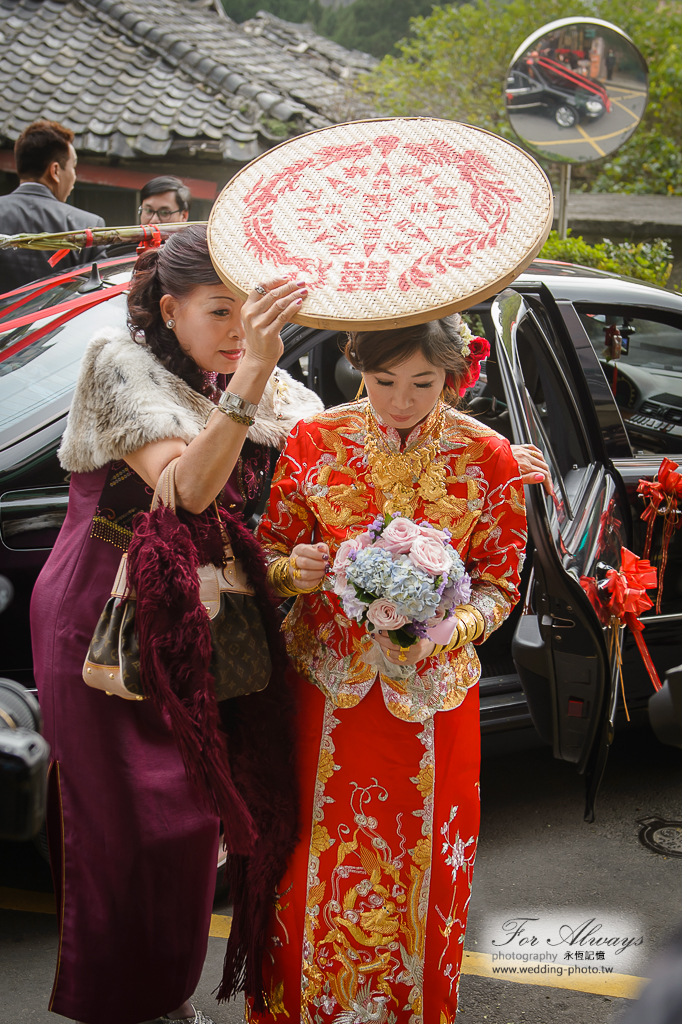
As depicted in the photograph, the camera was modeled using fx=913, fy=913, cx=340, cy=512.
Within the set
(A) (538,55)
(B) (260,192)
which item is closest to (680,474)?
(B) (260,192)

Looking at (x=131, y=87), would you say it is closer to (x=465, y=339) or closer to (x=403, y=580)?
(x=465, y=339)

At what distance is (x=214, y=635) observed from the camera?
5.94ft

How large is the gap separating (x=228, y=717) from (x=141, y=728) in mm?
184

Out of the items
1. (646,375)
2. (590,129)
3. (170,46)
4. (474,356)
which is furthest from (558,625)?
(170,46)

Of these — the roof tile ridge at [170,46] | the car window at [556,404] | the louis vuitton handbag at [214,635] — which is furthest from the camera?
the roof tile ridge at [170,46]

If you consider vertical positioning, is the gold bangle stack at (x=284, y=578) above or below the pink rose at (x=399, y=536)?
below

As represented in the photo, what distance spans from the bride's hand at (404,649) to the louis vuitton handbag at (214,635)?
11.0 inches

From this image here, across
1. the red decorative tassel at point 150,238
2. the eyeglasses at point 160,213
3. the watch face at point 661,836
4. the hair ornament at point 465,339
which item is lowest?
the watch face at point 661,836

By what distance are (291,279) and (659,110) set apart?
12543mm

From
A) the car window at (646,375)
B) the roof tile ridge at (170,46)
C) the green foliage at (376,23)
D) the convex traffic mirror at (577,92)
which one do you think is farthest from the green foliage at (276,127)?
the green foliage at (376,23)

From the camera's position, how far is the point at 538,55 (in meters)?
6.06

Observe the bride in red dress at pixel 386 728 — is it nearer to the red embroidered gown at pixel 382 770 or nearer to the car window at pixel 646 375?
the red embroidered gown at pixel 382 770

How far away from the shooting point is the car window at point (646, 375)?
3.73m

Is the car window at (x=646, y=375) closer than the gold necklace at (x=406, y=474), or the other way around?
the gold necklace at (x=406, y=474)
